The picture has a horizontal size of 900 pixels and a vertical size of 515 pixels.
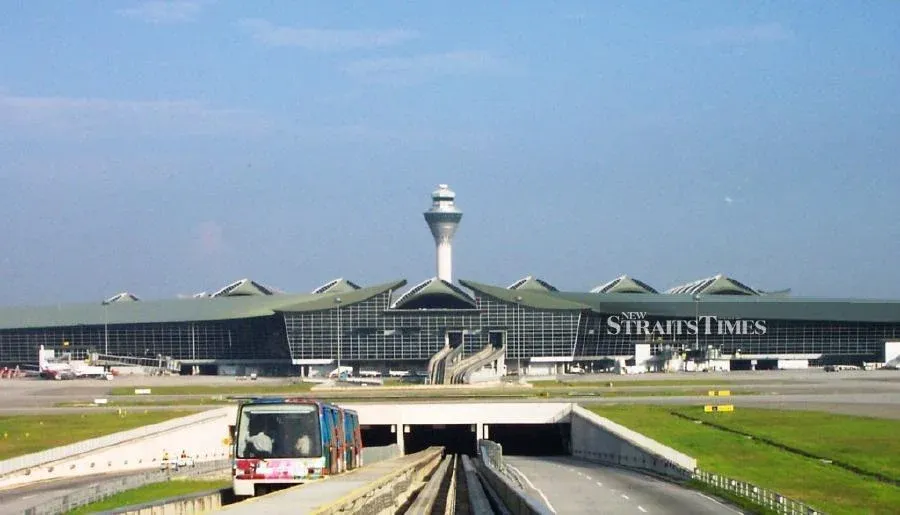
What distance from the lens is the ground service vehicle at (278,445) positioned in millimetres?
40969

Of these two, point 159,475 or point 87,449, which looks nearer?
point 159,475

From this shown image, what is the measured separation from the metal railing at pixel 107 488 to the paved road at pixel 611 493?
1643 cm

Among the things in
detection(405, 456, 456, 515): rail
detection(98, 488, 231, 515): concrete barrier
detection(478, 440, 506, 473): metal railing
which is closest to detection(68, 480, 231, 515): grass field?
detection(98, 488, 231, 515): concrete barrier

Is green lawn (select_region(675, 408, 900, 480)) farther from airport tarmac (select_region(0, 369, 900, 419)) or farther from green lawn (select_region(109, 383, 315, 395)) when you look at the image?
green lawn (select_region(109, 383, 315, 395))

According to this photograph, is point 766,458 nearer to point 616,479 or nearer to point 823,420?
point 616,479

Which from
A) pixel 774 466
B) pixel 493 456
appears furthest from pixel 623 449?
pixel 774 466

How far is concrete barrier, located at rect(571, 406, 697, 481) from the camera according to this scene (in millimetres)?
66000

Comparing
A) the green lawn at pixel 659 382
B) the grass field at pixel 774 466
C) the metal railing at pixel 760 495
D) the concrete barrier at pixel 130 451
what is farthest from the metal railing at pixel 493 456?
the green lawn at pixel 659 382

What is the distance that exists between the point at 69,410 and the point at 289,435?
86.6 m

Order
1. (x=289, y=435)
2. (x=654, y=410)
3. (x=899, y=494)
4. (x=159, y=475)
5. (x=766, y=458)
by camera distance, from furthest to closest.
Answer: (x=654, y=410) → (x=766, y=458) → (x=159, y=475) → (x=899, y=494) → (x=289, y=435)

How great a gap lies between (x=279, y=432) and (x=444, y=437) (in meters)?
84.8

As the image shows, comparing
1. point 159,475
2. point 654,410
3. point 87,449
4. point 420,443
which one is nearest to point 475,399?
point 420,443

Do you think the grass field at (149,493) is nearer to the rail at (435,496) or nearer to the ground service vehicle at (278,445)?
the ground service vehicle at (278,445)

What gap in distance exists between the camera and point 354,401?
12338 centimetres
